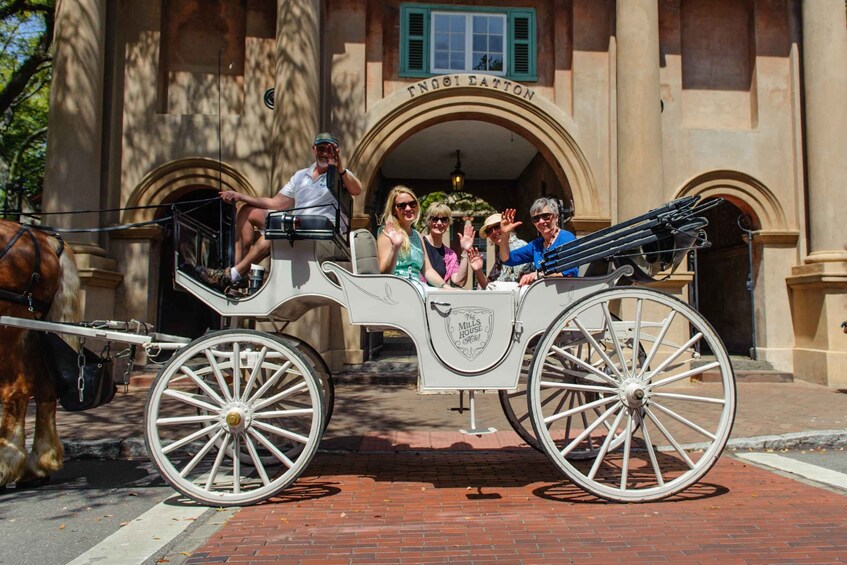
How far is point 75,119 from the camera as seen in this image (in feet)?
33.3

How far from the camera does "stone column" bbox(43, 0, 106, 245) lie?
32.9ft

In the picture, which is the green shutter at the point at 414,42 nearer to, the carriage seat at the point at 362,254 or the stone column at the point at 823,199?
→ the stone column at the point at 823,199

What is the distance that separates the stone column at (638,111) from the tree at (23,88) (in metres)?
10.3

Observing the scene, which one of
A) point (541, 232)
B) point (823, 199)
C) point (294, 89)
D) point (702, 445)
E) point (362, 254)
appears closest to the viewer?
point (362, 254)

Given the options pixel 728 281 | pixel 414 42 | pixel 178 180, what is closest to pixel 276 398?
pixel 178 180

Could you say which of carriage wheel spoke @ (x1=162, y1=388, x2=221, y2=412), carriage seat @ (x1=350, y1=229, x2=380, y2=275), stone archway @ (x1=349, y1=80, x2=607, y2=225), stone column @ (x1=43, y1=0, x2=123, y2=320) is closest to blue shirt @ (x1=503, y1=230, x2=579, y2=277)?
carriage seat @ (x1=350, y1=229, x2=380, y2=275)

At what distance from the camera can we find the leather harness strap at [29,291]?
4.56m

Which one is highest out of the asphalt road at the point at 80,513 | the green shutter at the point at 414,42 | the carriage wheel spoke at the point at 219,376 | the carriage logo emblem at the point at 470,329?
the green shutter at the point at 414,42

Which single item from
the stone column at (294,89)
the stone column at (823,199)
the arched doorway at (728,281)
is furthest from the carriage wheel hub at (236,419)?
the arched doorway at (728,281)

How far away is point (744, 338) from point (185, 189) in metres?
11.3

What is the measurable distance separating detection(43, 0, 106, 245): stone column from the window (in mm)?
5105

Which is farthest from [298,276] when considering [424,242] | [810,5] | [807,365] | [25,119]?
[25,119]

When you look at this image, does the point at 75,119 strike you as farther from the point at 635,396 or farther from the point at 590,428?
the point at 635,396

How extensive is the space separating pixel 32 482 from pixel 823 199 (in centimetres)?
1173
